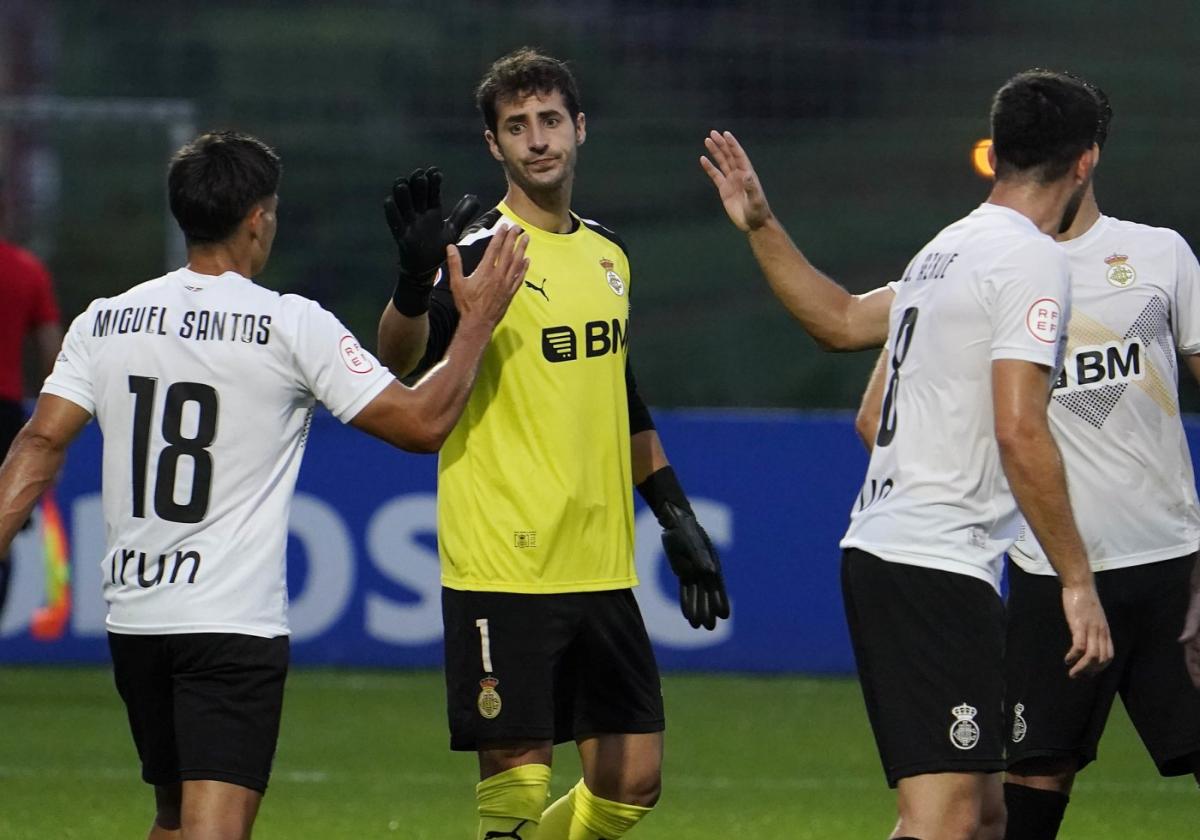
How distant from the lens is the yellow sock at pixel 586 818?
5.68m

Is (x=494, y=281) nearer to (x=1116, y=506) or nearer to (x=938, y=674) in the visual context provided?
(x=938, y=674)

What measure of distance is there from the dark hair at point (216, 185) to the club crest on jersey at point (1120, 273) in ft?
7.13

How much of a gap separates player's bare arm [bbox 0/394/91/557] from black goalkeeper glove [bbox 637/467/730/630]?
70.2 inches

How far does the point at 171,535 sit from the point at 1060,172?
6.95ft

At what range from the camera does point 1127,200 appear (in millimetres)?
12961

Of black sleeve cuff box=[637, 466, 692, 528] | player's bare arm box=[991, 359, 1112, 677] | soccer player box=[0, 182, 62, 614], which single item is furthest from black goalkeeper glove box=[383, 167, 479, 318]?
soccer player box=[0, 182, 62, 614]

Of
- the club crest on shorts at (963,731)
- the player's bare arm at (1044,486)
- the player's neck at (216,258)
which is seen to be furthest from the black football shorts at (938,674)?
the player's neck at (216,258)

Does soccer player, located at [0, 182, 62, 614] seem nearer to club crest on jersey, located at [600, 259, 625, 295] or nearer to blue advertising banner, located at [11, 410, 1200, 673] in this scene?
blue advertising banner, located at [11, 410, 1200, 673]

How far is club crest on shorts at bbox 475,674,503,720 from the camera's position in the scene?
549 centimetres

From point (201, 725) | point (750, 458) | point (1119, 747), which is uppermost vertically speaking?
point (201, 725)

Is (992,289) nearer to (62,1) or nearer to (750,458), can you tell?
(750,458)

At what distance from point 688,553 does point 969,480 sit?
1.47 metres

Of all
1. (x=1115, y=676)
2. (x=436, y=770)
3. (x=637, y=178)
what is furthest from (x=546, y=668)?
(x=637, y=178)

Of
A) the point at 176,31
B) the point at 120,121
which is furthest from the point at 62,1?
the point at 120,121
